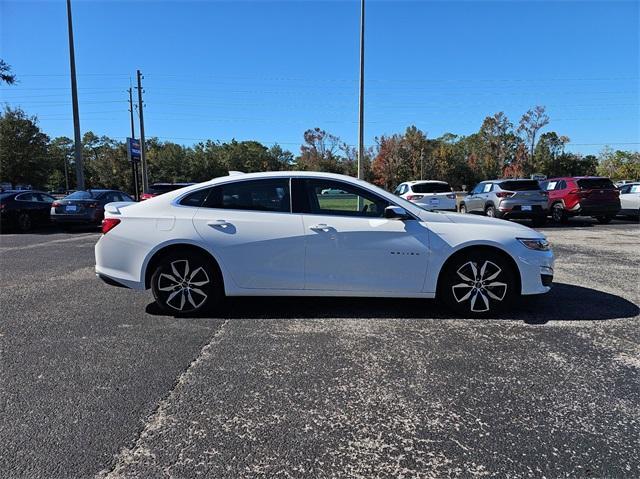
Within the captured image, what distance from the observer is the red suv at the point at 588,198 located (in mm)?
15320

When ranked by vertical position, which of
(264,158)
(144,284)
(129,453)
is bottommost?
(129,453)

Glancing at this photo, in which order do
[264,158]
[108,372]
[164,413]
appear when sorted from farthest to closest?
[264,158]
[108,372]
[164,413]

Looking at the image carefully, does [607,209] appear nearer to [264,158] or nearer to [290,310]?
[290,310]

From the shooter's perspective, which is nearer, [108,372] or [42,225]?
[108,372]

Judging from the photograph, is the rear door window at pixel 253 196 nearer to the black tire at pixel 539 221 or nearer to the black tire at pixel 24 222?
the black tire at pixel 539 221

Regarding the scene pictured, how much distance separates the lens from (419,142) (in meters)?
67.4

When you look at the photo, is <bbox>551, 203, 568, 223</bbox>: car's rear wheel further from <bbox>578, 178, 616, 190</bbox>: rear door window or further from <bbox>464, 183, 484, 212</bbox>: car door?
<bbox>464, 183, 484, 212</bbox>: car door

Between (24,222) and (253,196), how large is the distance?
13.5 m

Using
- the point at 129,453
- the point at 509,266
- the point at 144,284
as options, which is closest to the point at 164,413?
the point at 129,453

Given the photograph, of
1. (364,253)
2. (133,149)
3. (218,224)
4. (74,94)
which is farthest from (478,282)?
(133,149)

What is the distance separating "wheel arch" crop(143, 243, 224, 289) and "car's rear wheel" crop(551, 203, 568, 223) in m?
15.0

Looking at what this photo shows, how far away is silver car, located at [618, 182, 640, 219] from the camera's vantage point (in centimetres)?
1675

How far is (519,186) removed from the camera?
14.9 meters

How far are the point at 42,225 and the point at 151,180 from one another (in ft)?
204
